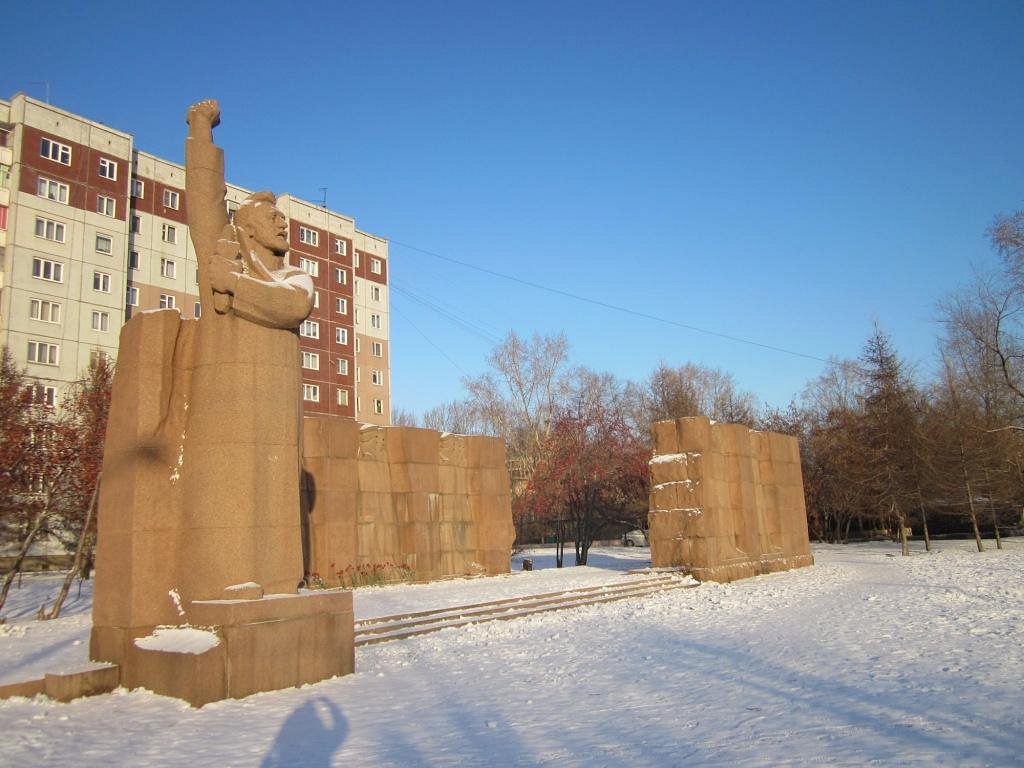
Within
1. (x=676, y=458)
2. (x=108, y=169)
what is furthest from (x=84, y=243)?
(x=676, y=458)

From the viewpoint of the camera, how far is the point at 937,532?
4112 centimetres

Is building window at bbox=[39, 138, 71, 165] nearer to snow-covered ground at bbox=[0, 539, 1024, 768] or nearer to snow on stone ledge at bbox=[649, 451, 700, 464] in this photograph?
snow-covered ground at bbox=[0, 539, 1024, 768]

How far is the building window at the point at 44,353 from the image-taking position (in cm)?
3697

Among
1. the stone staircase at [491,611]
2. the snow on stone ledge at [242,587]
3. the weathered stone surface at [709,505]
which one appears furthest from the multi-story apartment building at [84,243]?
the snow on stone ledge at [242,587]

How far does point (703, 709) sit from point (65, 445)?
13.7 m

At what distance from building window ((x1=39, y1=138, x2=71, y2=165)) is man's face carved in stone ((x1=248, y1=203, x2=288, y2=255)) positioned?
3565 centimetres

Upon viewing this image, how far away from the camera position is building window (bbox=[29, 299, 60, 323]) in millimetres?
37188

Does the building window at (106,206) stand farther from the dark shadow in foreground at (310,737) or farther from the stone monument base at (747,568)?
the dark shadow in foreground at (310,737)

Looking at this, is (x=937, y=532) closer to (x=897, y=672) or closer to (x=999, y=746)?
(x=897, y=672)

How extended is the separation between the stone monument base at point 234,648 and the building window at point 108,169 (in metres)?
38.5

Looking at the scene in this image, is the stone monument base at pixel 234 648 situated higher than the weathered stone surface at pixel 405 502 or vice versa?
the weathered stone surface at pixel 405 502

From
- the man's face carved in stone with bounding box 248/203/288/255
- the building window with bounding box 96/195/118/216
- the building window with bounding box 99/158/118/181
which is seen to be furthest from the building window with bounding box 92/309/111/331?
the man's face carved in stone with bounding box 248/203/288/255

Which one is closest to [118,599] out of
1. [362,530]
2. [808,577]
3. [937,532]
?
[362,530]

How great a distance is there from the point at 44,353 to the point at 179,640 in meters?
35.4
